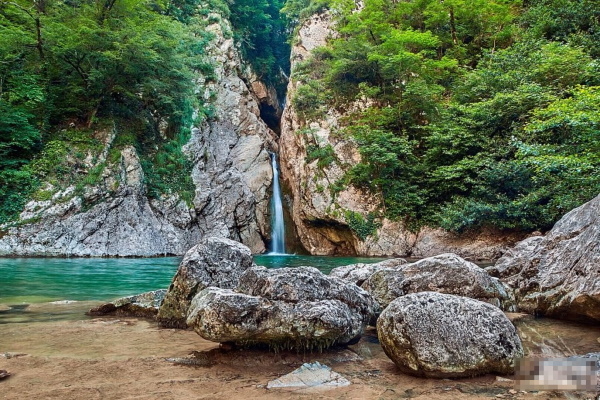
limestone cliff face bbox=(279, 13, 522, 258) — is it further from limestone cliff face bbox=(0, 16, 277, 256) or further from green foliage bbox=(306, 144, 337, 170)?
limestone cliff face bbox=(0, 16, 277, 256)

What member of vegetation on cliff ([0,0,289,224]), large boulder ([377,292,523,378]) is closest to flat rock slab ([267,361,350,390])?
large boulder ([377,292,523,378])

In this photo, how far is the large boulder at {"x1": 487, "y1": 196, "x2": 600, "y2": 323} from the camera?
14.0 ft

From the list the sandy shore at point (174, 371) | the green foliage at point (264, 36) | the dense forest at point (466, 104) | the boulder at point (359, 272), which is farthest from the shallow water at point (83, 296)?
the green foliage at point (264, 36)

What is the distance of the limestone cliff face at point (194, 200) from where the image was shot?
618 inches

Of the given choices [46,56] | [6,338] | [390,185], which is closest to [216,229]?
[390,185]

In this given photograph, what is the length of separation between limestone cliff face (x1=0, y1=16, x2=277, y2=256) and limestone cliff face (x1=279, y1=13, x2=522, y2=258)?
2916mm

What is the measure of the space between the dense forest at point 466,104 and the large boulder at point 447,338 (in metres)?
7.62

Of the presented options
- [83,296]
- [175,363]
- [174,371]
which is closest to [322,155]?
[83,296]

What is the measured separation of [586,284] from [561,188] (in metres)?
10.9

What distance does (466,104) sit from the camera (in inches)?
660

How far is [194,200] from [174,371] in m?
19.4

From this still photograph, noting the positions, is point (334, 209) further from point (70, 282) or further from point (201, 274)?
point (201, 274)

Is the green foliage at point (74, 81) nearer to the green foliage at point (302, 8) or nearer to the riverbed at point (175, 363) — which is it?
the green foliage at point (302, 8)

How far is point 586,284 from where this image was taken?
4.24 metres
